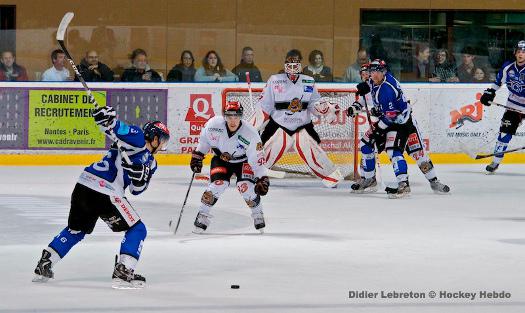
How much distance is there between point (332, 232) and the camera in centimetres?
944

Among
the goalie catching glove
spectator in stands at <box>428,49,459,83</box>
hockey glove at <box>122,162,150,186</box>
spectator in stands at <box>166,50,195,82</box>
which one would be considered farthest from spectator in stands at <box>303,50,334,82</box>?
hockey glove at <box>122,162,150,186</box>

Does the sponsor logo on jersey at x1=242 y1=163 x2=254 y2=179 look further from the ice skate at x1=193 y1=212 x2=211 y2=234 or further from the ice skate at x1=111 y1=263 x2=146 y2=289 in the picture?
the ice skate at x1=111 y1=263 x2=146 y2=289

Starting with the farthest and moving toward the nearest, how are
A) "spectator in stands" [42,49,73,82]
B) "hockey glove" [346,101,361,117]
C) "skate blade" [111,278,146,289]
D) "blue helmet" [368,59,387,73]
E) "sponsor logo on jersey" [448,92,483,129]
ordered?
"sponsor logo on jersey" [448,92,483,129], "spectator in stands" [42,49,73,82], "hockey glove" [346,101,361,117], "blue helmet" [368,59,387,73], "skate blade" [111,278,146,289]

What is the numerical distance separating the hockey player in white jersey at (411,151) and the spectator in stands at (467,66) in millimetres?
3063

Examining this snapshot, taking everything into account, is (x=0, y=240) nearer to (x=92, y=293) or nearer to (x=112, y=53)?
(x=92, y=293)

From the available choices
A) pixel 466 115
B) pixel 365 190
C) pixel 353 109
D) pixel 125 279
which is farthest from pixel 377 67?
pixel 125 279

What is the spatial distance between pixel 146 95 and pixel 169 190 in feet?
8.14

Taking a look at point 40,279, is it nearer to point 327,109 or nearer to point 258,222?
point 258,222

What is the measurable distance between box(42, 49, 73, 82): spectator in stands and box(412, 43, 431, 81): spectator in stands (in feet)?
11.6

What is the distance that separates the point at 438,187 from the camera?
1206cm

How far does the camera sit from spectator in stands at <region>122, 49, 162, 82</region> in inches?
571

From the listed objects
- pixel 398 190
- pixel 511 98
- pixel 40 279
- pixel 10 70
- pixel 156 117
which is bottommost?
pixel 40 279

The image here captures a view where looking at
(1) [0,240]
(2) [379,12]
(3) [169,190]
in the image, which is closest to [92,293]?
(1) [0,240]

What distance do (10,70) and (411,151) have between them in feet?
14.6
